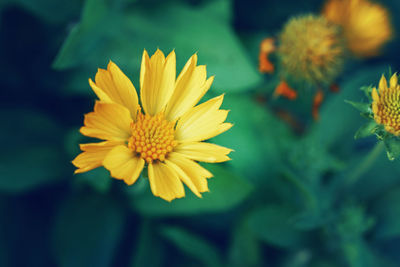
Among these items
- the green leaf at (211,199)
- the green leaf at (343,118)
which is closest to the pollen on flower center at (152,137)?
the green leaf at (211,199)

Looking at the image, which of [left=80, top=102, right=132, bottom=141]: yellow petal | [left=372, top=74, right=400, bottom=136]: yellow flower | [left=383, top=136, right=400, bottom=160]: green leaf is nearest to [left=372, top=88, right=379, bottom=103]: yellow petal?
[left=372, top=74, right=400, bottom=136]: yellow flower

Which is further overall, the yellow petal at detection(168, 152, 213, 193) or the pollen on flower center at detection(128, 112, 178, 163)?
the pollen on flower center at detection(128, 112, 178, 163)

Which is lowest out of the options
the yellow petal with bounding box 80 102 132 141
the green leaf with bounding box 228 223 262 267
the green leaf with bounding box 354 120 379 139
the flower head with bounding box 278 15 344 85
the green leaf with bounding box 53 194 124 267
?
the green leaf with bounding box 53 194 124 267

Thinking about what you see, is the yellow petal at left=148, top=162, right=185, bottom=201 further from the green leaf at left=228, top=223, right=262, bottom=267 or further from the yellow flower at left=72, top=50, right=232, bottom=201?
the green leaf at left=228, top=223, right=262, bottom=267

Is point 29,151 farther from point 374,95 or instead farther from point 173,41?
point 374,95

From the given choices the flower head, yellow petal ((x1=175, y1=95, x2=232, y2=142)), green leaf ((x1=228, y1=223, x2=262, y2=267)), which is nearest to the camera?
yellow petal ((x1=175, y1=95, x2=232, y2=142))

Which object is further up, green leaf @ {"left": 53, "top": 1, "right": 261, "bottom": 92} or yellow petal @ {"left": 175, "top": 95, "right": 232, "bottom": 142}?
green leaf @ {"left": 53, "top": 1, "right": 261, "bottom": 92}

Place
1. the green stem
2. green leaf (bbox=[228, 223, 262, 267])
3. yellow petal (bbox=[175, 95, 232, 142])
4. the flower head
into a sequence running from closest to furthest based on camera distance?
yellow petal (bbox=[175, 95, 232, 142]) < the green stem < the flower head < green leaf (bbox=[228, 223, 262, 267])

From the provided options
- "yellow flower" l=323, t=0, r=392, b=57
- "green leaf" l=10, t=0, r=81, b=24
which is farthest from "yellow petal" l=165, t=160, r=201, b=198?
"yellow flower" l=323, t=0, r=392, b=57
